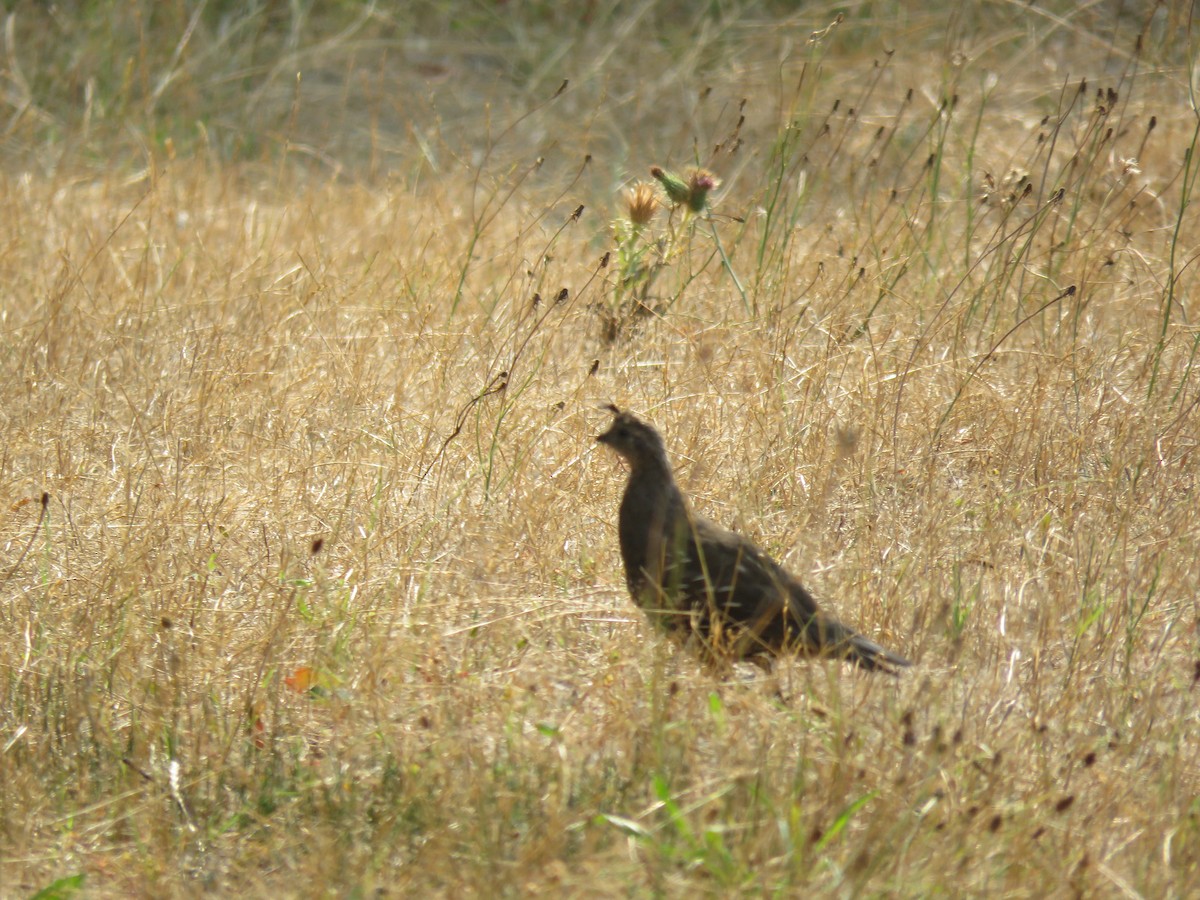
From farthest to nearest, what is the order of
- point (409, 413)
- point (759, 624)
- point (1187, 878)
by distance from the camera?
point (409, 413) → point (759, 624) → point (1187, 878)

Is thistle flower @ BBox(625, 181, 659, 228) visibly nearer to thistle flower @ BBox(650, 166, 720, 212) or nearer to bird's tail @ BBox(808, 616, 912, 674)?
thistle flower @ BBox(650, 166, 720, 212)

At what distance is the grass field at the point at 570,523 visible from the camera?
8.32ft

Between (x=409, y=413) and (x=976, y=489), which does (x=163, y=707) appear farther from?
(x=976, y=489)

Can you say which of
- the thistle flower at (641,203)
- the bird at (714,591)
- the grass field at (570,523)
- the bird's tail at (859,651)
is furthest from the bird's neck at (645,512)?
the thistle flower at (641,203)

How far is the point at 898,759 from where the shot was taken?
8.78 feet

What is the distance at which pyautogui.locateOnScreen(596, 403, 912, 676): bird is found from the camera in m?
2.88

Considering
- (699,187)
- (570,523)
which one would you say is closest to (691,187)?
(699,187)

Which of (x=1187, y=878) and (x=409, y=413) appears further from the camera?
(x=409, y=413)

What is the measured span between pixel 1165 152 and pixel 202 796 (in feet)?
15.2

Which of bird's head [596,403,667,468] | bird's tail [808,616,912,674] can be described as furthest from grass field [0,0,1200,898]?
bird's head [596,403,667,468]

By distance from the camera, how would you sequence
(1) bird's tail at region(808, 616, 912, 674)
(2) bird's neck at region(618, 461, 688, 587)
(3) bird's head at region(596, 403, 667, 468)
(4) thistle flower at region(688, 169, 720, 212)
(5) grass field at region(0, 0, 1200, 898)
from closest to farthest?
(5) grass field at region(0, 0, 1200, 898) → (1) bird's tail at region(808, 616, 912, 674) → (2) bird's neck at region(618, 461, 688, 587) → (3) bird's head at region(596, 403, 667, 468) → (4) thistle flower at region(688, 169, 720, 212)

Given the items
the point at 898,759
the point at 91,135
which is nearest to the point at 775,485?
the point at 898,759

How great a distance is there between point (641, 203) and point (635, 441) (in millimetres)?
1323

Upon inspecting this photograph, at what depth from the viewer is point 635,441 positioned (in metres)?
3.18
